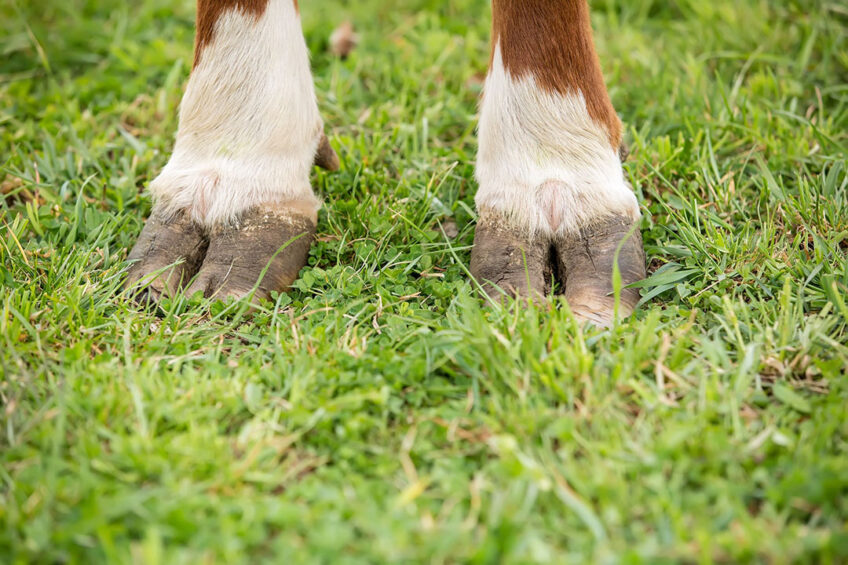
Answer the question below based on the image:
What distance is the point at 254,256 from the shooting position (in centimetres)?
202

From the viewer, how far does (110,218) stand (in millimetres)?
2301

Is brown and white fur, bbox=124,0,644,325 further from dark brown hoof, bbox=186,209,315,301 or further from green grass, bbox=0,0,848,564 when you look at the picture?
green grass, bbox=0,0,848,564

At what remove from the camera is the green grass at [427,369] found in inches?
51.0

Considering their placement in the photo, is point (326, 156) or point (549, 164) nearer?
point (549, 164)

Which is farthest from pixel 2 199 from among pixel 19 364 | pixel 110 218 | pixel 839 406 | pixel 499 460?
pixel 839 406

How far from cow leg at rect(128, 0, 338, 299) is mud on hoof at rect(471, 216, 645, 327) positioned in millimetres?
541

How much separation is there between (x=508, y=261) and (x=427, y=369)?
44cm

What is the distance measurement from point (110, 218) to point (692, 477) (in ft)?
5.96

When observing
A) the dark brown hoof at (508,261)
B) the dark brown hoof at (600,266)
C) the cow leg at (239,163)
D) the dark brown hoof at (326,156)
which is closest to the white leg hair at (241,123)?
the cow leg at (239,163)

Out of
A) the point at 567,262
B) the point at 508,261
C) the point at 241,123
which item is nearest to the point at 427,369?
the point at 508,261

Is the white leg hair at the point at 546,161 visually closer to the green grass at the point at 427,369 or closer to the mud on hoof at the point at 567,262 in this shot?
the mud on hoof at the point at 567,262

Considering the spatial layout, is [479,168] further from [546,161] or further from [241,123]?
[241,123]

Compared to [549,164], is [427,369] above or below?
below

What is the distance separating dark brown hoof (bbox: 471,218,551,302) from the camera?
191cm
